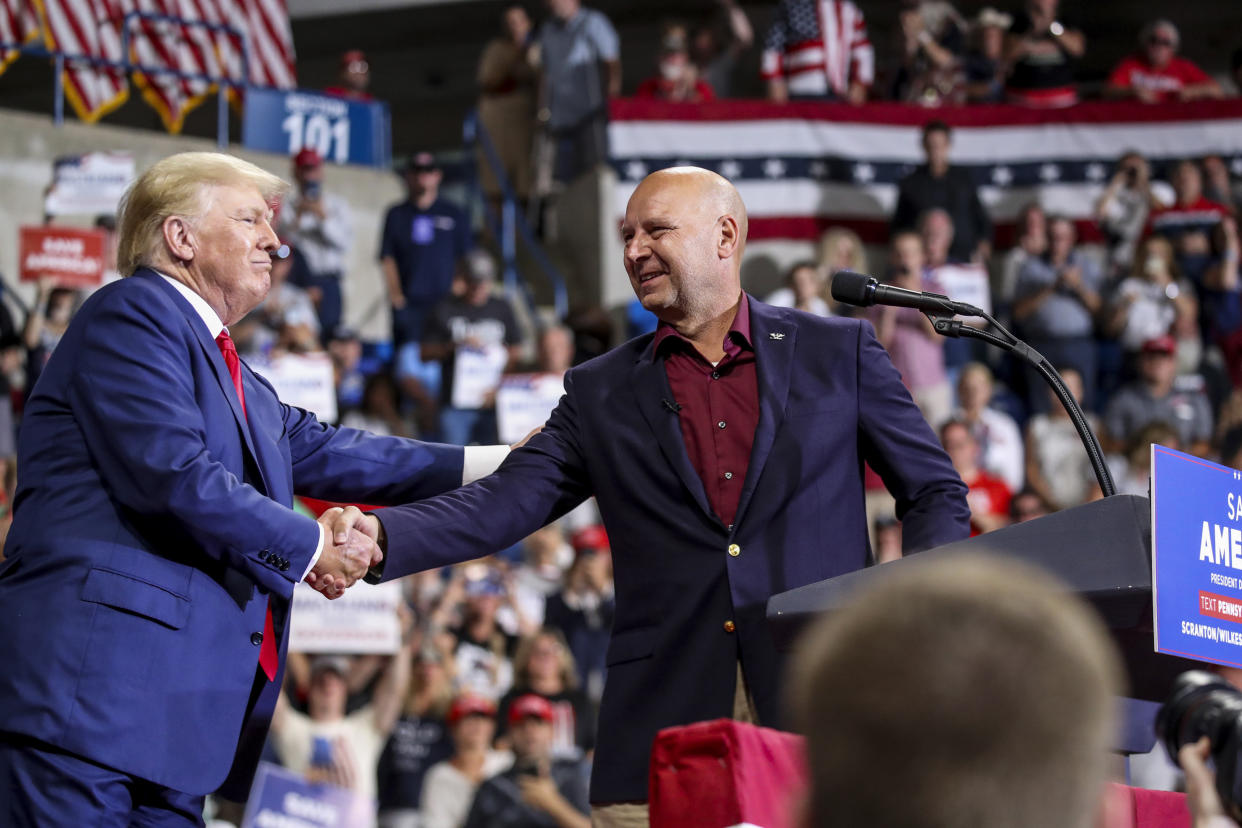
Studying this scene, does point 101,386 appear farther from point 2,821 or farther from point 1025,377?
point 1025,377

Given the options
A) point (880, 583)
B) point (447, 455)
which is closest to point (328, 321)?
point (447, 455)

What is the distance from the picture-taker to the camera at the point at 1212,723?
1597mm

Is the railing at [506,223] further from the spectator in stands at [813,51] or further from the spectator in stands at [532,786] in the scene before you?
the spectator in stands at [532,786]

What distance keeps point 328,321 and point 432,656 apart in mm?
3096

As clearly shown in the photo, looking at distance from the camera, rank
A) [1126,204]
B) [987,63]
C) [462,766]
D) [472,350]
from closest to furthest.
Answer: [462,766] → [472,350] → [1126,204] → [987,63]

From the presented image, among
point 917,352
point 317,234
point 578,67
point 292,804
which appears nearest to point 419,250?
point 317,234

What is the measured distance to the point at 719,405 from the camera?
314 cm

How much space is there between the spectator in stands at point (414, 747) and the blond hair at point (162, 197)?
379cm

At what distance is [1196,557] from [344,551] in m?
1.52

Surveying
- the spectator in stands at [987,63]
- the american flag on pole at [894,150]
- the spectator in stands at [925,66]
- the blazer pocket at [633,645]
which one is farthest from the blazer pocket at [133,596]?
the spectator in stands at [987,63]

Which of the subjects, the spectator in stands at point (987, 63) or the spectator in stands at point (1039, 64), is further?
the spectator in stands at point (987, 63)

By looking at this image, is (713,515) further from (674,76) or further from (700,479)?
(674,76)

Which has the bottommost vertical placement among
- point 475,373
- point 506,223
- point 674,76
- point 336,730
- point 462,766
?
point 462,766

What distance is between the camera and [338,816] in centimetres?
637
